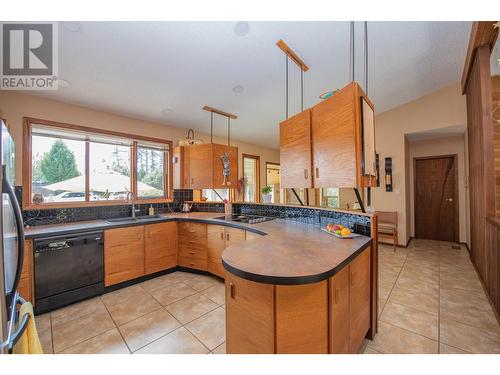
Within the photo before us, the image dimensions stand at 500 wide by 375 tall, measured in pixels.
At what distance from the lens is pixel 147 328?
1.83 meters

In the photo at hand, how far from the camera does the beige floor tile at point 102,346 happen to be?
1.57m

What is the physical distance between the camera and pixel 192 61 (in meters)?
2.16

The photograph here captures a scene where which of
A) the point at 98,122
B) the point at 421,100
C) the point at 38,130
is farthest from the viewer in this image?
the point at 421,100

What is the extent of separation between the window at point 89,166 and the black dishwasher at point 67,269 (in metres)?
0.81

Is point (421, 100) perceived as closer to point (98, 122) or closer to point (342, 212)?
point (342, 212)

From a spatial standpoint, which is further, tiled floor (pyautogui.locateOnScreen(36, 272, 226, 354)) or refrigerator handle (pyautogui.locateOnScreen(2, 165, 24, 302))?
tiled floor (pyautogui.locateOnScreen(36, 272, 226, 354))

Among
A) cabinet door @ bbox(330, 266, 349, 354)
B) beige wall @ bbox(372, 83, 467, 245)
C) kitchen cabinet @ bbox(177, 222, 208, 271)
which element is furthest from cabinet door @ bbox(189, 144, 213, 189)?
beige wall @ bbox(372, 83, 467, 245)

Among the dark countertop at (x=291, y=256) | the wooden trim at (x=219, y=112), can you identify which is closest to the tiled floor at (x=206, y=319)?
the dark countertop at (x=291, y=256)

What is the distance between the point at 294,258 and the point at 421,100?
16.0ft

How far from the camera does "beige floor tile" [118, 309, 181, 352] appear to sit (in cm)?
167

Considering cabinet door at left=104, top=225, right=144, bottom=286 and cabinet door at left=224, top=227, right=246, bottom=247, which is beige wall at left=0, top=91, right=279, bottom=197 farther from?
cabinet door at left=224, top=227, right=246, bottom=247

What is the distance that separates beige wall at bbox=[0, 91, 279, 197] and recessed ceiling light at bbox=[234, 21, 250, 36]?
7.86 ft

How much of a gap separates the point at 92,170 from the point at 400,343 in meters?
4.12
